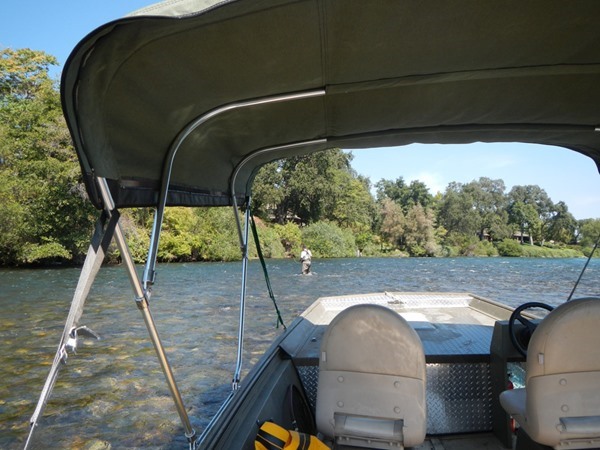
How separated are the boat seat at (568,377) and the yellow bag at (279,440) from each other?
1.01 m

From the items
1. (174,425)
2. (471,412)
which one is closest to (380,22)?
(471,412)

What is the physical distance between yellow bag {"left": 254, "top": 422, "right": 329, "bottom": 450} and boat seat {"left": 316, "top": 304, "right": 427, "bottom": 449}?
178mm

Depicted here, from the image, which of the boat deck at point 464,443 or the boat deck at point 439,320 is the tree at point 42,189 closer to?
the boat deck at point 439,320

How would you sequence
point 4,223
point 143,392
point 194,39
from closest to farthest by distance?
point 194,39
point 143,392
point 4,223

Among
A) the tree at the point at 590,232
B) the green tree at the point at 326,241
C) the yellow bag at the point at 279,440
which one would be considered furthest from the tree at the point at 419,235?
the yellow bag at the point at 279,440

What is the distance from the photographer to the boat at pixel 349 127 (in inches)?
56.6

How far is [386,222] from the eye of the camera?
52.3 m

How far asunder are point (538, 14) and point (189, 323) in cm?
1057

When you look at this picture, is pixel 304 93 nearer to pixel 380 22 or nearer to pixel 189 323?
pixel 380 22

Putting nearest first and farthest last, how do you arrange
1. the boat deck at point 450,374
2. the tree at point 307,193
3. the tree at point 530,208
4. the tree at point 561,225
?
the boat deck at point 450,374 < the tree at point 307,193 < the tree at point 561,225 < the tree at point 530,208

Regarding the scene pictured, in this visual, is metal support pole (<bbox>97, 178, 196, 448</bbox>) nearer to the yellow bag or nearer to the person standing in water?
the yellow bag

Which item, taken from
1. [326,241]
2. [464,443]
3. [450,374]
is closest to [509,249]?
[326,241]

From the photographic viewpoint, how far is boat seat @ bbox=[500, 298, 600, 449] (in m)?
1.95

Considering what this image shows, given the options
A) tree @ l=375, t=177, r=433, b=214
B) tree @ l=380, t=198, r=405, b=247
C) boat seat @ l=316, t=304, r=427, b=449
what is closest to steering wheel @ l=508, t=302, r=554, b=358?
boat seat @ l=316, t=304, r=427, b=449
